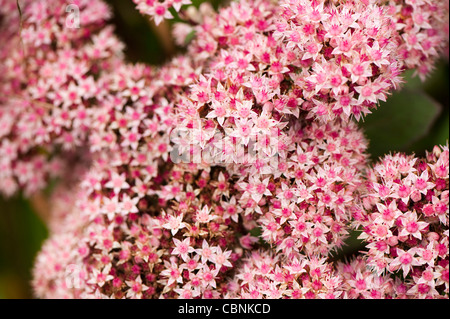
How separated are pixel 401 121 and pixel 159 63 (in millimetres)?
1003

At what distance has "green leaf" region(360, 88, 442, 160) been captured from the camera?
5.71 feet

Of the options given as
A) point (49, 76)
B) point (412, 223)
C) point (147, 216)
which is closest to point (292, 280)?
point (412, 223)

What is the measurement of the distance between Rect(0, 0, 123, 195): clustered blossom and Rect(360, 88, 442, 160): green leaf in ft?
3.05

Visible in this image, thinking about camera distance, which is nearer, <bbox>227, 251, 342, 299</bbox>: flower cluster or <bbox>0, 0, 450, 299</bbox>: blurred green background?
<bbox>227, 251, 342, 299</bbox>: flower cluster

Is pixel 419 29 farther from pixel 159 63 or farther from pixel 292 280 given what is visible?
pixel 159 63

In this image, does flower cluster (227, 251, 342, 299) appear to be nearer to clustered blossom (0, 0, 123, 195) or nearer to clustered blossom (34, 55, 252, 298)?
clustered blossom (34, 55, 252, 298)

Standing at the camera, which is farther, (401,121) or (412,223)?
(401,121)

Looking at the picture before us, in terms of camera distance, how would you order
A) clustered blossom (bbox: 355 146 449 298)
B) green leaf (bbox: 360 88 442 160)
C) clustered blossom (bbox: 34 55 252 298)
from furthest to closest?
green leaf (bbox: 360 88 442 160) < clustered blossom (bbox: 34 55 252 298) < clustered blossom (bbox: 355 146 449 298)

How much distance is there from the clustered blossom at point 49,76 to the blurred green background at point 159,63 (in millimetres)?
237

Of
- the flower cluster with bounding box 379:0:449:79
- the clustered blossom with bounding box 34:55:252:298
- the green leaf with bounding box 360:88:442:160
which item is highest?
the flower cluster with bounding box 379:0:449:79

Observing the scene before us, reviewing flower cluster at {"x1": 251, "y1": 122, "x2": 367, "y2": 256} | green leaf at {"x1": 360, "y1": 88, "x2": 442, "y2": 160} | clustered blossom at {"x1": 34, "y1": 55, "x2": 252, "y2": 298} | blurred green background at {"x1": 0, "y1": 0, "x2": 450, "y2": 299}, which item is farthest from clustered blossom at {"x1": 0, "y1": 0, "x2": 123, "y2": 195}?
green leaf at {"x1": 360, "y1": 88, "x2": 442, "y2": 160}

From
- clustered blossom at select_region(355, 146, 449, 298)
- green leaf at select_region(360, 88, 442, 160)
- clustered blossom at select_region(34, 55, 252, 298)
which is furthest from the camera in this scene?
green leaf at select_region(360, 88, 442, 160)

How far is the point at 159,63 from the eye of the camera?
2.15 metres

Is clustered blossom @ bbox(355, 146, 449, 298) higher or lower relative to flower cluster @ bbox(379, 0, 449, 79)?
lower
